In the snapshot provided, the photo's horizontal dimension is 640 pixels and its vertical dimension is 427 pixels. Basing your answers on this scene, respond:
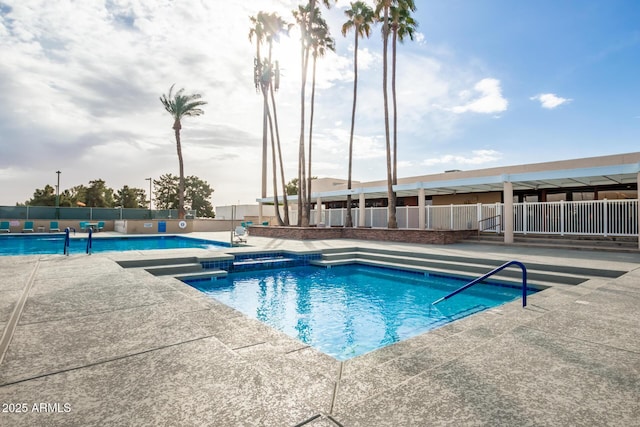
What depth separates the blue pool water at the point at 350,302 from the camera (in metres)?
5.03

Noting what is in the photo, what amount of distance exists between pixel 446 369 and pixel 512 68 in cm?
1663

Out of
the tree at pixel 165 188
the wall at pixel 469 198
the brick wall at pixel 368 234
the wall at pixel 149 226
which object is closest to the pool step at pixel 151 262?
the brick wall at pixel 368 234

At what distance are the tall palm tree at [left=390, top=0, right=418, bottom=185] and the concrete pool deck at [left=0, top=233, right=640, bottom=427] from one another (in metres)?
17.5

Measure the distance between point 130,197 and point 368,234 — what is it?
160 feet

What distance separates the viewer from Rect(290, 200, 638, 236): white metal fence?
12180 millimetres

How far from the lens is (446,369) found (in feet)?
8.02

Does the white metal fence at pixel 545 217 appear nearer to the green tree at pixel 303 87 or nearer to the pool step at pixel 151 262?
the green tree at pixel 303 87

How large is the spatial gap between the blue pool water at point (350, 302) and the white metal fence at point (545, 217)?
26.8ft

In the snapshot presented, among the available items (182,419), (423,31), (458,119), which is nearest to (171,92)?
(423,31)

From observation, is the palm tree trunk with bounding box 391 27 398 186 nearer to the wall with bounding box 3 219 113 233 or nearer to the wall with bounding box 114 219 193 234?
the wall with bounding box 114 219 193 234

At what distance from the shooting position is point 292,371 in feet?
8.10

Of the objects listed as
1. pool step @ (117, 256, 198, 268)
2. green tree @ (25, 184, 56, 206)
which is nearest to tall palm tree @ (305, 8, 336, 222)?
pool step @ (117, 256, 198, 268)

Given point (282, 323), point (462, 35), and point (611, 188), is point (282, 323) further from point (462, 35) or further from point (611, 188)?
point (611, 188)

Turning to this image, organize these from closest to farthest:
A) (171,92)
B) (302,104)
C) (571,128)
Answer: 1. (571,128)
2. (302,104)
3. (171,92)
